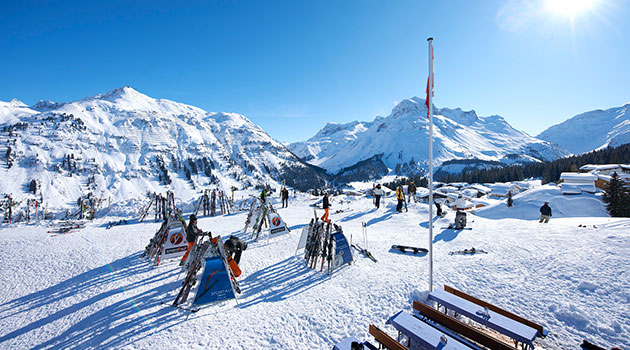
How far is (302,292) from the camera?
7781 millimetres

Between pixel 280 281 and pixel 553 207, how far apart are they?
4994 centimetres

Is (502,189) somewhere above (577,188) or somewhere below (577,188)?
below

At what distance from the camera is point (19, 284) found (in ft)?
29.7

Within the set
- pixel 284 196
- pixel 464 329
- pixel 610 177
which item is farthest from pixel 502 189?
pixel 464 329

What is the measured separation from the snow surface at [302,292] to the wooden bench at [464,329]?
1070 millimetres

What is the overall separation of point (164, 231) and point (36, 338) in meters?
5.51

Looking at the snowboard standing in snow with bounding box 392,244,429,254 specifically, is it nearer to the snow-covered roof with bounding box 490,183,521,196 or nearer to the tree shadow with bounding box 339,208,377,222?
the tree shadow with bounding box 339,208,377,222

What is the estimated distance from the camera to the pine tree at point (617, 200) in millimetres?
32500

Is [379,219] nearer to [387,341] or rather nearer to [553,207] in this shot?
[387,341]

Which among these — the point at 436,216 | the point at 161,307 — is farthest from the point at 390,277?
the point at 436,216

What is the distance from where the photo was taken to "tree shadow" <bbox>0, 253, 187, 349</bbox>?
5.80 m

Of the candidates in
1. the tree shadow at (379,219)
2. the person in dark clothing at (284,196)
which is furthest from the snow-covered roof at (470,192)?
the person in dark clothing at (284,196)

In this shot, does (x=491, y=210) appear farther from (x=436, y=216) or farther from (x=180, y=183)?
(x=180, y=183)

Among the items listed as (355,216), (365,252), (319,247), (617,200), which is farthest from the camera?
(617,200)
